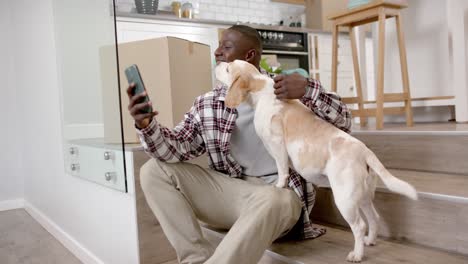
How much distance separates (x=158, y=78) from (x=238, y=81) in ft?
2.20

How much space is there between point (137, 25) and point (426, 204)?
265cm

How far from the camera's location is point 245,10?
15.2 ft

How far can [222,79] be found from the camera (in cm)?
124

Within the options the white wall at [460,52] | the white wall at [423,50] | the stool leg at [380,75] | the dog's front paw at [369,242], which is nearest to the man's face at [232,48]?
the dog's front paw at [369,242]

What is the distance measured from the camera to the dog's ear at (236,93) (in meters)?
1.18

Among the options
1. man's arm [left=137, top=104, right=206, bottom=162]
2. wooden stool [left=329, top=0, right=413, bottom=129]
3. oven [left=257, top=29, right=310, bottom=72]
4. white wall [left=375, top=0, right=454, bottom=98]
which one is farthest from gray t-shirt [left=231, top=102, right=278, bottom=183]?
oven [left=257, top=29, right=310, bottom=72]

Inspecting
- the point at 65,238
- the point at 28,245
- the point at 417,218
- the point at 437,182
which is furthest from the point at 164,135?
the point at 28,245

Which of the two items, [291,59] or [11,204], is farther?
[291,59]

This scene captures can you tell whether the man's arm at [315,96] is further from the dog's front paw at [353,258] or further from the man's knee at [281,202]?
the dog's front paw at [353,258]

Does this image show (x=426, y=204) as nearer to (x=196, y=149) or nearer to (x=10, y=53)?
(x=196, y=149)

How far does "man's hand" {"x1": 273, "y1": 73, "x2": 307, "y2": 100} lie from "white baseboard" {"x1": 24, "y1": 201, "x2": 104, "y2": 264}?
128cm

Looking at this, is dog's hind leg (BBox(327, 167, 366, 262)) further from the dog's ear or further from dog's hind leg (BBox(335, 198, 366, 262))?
the dog's ear

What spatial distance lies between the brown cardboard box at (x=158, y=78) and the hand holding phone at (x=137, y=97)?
415 mm

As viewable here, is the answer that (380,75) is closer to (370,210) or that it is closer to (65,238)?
(370,210)
